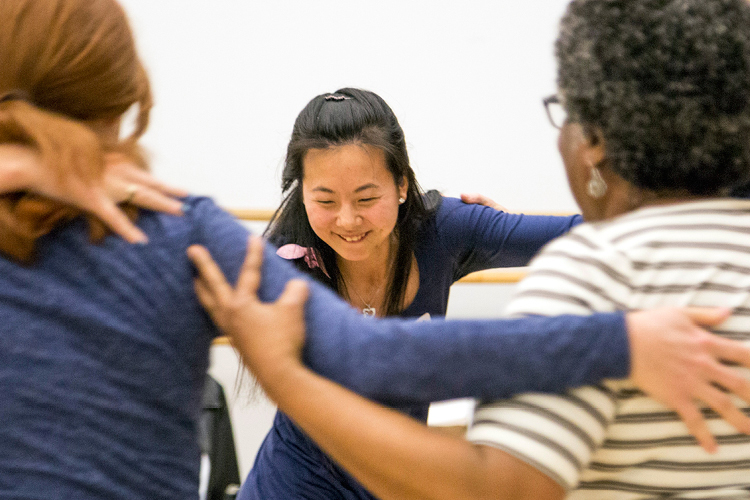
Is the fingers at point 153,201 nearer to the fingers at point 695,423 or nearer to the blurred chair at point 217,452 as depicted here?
the fingers at point 695,423

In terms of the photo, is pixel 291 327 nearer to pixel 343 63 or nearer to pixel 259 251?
pixel 259 251

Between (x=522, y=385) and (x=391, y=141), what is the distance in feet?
3.65

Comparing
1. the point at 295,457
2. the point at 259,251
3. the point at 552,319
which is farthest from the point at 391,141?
the point at 552,319

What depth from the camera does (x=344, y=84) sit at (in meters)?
3.11

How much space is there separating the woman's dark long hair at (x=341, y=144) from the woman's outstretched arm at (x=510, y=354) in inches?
35.2

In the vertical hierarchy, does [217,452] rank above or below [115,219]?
below

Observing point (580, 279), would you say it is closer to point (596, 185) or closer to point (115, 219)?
point (596, 185)

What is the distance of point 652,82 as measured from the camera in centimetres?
76

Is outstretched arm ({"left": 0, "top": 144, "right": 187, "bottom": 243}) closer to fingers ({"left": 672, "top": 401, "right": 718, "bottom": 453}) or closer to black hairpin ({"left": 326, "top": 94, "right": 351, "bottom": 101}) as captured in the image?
fingers ({"left": 672, "top": 401, "right": 718, "bottom": 453})

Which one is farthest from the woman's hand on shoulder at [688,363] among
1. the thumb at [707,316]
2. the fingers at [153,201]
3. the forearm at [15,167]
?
the forearm at [15,167]

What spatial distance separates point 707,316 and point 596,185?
0.71 ft

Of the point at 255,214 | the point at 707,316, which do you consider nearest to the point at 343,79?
the point at 255,214

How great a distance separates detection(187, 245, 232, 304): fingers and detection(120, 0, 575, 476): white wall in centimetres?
222

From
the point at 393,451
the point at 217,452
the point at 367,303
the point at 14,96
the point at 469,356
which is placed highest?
the point at 14,96
